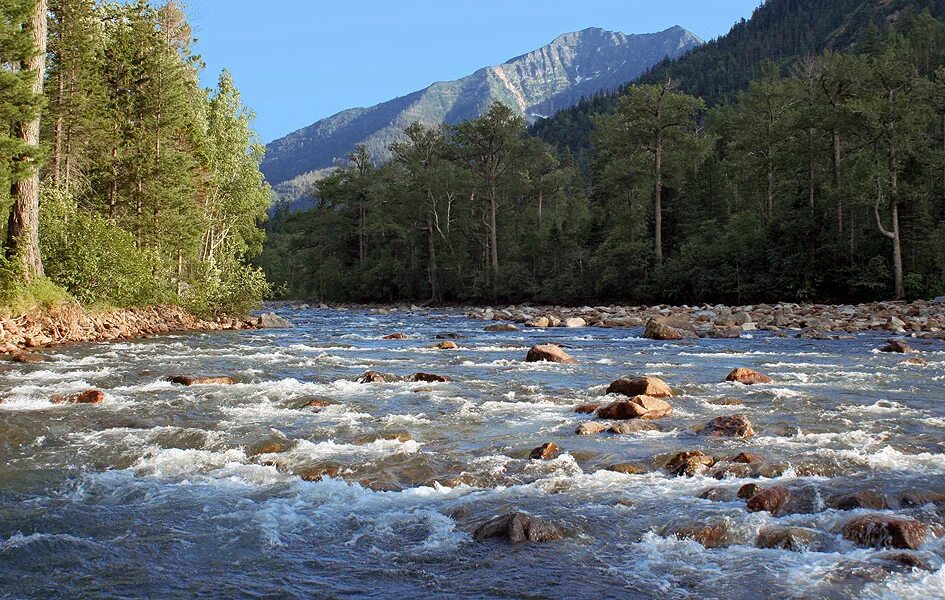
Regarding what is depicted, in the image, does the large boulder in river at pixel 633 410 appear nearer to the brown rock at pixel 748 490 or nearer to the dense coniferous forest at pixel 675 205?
the brown rock at pixel 748 490

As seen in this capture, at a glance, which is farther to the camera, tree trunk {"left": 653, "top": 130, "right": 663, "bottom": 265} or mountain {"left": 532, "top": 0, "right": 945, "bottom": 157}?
mountain {"left": 532, "top": 0, "right": 945, "bottom": 157}

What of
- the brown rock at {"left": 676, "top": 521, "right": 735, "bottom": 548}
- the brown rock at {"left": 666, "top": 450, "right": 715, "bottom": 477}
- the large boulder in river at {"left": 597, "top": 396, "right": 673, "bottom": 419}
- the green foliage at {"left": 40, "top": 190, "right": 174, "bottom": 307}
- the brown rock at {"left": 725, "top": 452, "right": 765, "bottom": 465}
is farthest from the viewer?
the green foliage at {"left": 40, "top": 190, "right": 174, "bottom": 307}

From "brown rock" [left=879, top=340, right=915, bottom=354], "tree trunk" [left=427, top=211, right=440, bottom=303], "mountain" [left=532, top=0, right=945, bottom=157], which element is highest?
"mountain" [left=532, top=0, right=945, bottom=157]

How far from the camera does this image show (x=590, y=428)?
28.5 ft

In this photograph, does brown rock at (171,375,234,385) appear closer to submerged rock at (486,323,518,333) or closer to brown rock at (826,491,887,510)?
brown rock at (826,491,887,510)

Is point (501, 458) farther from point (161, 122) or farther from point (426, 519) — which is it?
point (161, 122)

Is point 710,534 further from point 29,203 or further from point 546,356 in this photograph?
point 29,203

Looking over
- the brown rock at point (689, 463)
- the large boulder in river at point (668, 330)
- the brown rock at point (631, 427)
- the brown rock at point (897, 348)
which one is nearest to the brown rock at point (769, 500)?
the brown rock at point (689, 463)

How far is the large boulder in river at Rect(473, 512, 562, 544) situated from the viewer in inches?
207

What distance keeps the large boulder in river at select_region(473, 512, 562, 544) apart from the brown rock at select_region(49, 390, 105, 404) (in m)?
7.55

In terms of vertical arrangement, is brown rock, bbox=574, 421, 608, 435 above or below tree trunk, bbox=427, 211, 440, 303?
below

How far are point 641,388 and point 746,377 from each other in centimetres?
261

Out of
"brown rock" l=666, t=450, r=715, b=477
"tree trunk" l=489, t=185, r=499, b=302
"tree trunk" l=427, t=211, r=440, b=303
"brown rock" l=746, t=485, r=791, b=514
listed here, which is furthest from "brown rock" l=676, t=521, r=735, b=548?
"tree trunk" l=427, t=211, r=440, b=303

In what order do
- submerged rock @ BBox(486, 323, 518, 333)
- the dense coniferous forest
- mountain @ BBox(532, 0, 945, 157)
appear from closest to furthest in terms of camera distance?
submerged rock @ BBox(486, 323, 518, 333) → the dense coniferous forest → mountain @ BBox(532, 0, 945, 157)
